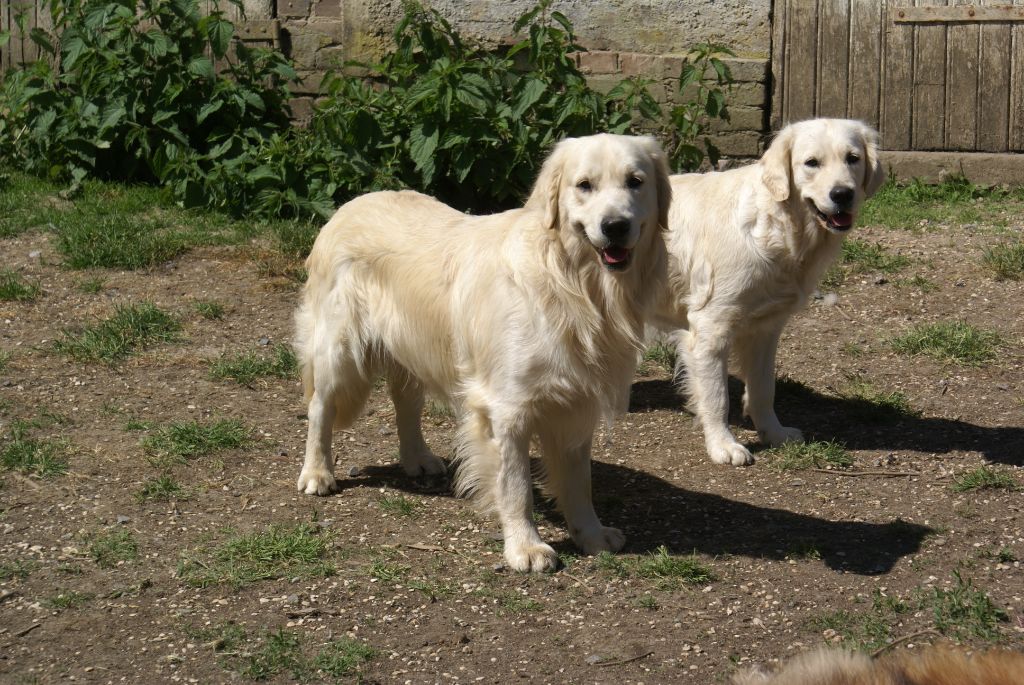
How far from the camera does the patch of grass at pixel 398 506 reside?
4.99 m

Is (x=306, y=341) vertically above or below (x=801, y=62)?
below

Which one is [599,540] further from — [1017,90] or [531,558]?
[1017,90]

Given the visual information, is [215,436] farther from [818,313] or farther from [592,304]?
[818,313]

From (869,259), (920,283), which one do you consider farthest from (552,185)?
(869,259)

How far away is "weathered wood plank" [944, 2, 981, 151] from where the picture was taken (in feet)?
28.9

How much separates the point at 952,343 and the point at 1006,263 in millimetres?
1194

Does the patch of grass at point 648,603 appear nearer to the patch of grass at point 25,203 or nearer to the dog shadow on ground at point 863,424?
the dog shadow on ground at point 863,424

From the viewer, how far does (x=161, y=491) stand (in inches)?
198

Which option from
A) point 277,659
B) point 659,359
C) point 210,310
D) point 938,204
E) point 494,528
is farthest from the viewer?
point 938,204

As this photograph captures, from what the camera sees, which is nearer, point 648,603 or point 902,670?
point 902,670

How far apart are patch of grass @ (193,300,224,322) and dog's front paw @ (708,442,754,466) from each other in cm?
311

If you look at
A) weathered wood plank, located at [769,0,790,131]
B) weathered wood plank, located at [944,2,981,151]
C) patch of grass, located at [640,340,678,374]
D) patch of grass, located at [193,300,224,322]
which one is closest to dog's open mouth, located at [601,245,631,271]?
patch of grass, located at [640,340,678,374]

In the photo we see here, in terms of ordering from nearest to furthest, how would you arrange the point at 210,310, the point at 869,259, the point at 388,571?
1. the point at 388,571
2. the point at 210,310
3. the point at 869,259

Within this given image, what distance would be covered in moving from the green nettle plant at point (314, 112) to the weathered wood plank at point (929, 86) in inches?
60.3
